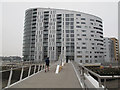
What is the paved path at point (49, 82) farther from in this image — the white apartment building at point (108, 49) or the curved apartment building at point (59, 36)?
the white apartment building at point (108, 49)

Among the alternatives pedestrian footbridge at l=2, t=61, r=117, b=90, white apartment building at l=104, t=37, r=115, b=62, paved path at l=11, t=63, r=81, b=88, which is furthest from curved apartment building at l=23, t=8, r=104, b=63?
pedestrian footbridge at l=2, t=61, r=117, b=90

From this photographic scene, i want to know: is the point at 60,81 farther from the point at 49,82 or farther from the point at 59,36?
the point at 59,36

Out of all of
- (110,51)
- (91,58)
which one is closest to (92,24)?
(91,58)

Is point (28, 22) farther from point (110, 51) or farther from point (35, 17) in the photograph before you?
point (110, 51)

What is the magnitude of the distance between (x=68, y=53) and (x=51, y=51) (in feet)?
27.5

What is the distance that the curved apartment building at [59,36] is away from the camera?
206 ft

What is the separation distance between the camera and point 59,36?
6488 centimetres

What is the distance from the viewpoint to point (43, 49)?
6281 cm

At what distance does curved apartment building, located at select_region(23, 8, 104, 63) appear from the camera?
206 feet

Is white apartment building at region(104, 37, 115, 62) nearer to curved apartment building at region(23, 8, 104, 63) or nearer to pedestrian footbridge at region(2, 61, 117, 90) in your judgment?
curved apartment building at region(23, 8, 104, 63)

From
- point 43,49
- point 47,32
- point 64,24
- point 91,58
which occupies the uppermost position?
point 64,24

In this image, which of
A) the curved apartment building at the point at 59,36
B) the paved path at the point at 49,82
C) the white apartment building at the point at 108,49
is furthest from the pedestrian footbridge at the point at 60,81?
the white apartment building at the point at 108,49

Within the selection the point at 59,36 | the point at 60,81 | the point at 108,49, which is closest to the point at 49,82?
the point at 60,81

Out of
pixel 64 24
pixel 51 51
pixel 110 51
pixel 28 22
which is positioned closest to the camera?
pixel 51 51
